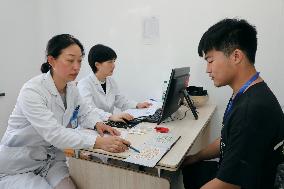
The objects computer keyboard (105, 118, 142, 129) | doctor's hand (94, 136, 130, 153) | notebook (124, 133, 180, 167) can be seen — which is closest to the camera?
notebook (124, 133, 180, 167)

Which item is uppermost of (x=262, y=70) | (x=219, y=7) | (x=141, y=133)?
(x=219, y=7)

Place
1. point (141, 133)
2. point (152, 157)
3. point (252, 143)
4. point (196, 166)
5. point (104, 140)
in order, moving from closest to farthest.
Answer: point (252, 143) → point (152, 157) → point (104, 140) → point (196, 166) → point (141, 133)

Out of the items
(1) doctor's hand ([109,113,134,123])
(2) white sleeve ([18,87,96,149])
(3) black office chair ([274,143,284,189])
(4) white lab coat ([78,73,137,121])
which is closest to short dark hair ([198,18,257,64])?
(3) black office chair ([274,143,284,189])

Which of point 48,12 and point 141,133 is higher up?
point 48,12

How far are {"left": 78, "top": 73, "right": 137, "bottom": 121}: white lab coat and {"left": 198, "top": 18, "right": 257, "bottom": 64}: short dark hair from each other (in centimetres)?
135

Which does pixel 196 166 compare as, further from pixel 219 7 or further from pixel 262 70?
pixel 219 7

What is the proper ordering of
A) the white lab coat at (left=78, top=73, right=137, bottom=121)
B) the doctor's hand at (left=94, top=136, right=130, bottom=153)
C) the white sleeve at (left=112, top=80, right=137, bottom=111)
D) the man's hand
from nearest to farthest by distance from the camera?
the doctor's hand at (left=94, top=136, right=130, bottom=153) → the man's hand → the white lab coat at (left=78, top=73, right=137, bottom=121) → the white sleeve at (left=112, top=80, right=137, bottom=111)

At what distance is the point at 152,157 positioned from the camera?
1237 millimetres

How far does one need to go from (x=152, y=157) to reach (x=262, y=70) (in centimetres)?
165

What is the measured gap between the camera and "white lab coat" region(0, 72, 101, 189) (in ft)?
4.54

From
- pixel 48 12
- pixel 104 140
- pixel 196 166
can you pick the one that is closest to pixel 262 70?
pixel 196 166

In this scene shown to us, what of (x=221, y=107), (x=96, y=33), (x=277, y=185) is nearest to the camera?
(x=277, y=185)

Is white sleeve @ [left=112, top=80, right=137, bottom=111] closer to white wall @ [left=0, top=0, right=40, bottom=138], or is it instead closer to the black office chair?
white wall @ [left=0, top=0, right=40, bottom=138]

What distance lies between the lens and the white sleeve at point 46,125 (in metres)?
1.36
